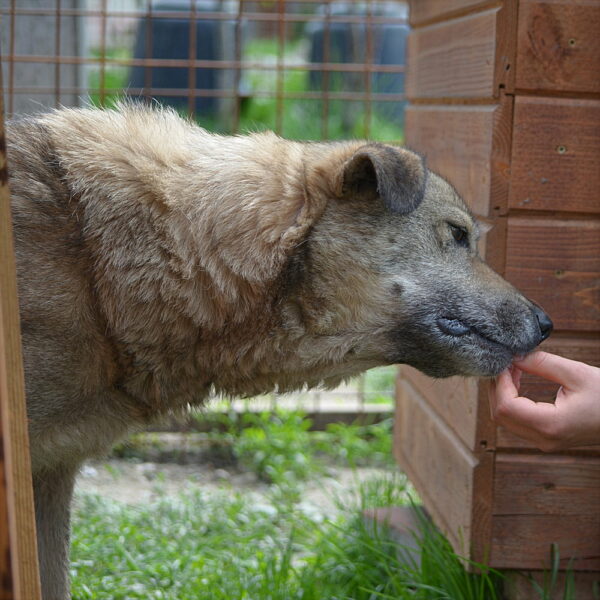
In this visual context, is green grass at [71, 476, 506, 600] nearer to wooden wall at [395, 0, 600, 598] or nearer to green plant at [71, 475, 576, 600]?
green plant at [71, 475, 576, 600]

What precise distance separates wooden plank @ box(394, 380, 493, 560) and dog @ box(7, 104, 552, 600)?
1.95ft

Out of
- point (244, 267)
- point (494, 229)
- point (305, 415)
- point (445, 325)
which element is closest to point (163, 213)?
point (244, 267)

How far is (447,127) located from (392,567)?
1.79m

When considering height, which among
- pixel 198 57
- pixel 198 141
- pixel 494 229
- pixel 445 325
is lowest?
pixel 445 325

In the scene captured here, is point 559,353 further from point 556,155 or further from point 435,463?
point 435,463

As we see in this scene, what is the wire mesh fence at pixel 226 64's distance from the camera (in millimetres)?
5375

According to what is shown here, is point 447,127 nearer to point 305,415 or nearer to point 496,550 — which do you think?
point 496,550

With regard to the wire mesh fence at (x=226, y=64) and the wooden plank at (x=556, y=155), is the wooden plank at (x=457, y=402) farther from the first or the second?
the wire mesh fence at (x=226, y=64)

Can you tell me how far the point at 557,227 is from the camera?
10.5 feet

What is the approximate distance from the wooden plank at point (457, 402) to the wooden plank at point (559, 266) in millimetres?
389

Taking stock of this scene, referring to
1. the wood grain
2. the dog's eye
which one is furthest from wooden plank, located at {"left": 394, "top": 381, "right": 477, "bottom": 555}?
the wood grain

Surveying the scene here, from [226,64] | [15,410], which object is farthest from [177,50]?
[15,410]

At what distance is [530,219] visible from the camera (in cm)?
321

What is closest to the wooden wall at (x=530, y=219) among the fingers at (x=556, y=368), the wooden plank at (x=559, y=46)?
the wooden plank at (x=559, y=46)
